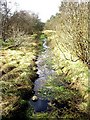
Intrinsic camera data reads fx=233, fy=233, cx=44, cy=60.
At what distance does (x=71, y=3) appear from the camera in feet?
53.0

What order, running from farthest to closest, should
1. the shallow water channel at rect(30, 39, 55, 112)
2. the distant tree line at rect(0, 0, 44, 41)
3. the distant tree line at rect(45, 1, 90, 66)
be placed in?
1. the distant tree line at rect(0, 0, 44, 41)
2. the distant tree line at rect(45, 1, 90, 66)
3. the shallow water channel at rect(30, 39, 55, 112)

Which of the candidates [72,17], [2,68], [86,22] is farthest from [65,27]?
[2,68]

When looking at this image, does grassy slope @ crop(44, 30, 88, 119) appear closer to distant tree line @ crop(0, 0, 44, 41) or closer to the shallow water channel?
the shallow water channel

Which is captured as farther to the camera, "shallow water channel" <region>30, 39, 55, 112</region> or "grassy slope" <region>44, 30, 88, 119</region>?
"shallow water channel" <region>30, 39, 55, 112</region>

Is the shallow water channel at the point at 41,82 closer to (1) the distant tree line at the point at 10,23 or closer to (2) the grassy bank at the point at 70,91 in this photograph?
(2) the grassy bank at the point at 70,91

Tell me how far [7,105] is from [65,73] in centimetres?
861

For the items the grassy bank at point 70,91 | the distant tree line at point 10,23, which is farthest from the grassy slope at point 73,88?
the distant tree line at point 10,23

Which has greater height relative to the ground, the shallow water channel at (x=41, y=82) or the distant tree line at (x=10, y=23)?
the distant tree line at (x=10, y=23)

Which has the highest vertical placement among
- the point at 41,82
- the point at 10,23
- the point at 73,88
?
the point at 10,23

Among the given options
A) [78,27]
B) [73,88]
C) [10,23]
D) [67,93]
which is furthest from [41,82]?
[10,23]

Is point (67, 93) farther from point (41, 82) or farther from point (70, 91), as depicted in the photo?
point (41, 82)

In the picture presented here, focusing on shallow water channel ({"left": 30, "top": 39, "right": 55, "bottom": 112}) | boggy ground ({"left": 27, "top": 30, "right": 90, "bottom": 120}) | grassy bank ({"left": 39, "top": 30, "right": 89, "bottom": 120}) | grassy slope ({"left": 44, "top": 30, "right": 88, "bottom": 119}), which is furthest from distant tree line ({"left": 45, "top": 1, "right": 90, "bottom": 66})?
shallow water channel ({"left": 30, "top": 39, "right": 55, "bottom": 112})

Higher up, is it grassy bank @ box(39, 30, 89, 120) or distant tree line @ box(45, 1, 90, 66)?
distant tree line @ box(45, 1, 90, 66)

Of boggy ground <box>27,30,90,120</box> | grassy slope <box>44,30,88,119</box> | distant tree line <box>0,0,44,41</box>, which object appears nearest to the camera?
boggy ground <box>27,30,90,120</box>
